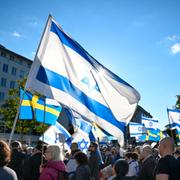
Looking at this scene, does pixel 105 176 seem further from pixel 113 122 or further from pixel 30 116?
pixel 30 116

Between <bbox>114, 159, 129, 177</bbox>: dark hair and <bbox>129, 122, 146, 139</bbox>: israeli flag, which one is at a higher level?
<bbox>129, 122, 146, 139</bbox>: israeli flag

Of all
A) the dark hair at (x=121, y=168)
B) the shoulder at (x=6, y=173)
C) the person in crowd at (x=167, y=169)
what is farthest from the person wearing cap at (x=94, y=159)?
the shoulder at (x=6, y=173)

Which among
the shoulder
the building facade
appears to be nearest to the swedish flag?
the shoulder

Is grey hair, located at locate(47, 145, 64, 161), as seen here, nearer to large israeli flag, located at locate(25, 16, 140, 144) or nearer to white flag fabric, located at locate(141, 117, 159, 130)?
large israeli flag, located at locate(25, 16, 140, 144)

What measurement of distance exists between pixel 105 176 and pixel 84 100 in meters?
1.89

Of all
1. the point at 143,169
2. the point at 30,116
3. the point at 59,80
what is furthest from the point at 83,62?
the point at 30,116

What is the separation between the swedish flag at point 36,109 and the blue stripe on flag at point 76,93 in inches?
216

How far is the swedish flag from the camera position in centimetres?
1280

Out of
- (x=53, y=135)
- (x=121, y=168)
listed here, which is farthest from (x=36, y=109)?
(x=121, y=168)

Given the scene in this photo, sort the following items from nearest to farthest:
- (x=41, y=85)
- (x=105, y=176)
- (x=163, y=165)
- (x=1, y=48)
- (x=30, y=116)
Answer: (x=163, y=165) → (x=105, y=176) → (x=41, y=85) → (x=30, y=116) → (x=1, y=48)

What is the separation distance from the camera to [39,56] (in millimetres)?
6898

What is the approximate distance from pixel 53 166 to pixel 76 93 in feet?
7.01

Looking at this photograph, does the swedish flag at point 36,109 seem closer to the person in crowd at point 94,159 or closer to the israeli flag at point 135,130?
the person in crowd at point 94,159

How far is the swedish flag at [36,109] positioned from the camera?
1280 cm
